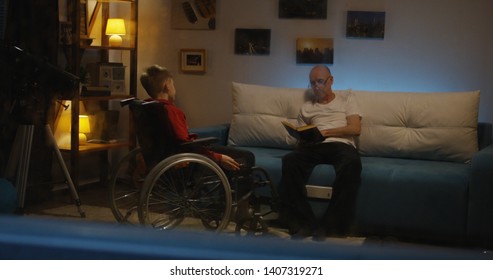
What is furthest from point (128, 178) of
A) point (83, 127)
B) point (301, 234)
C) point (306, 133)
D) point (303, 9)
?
point (301, 234)

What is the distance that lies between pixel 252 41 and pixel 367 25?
317 millimetres

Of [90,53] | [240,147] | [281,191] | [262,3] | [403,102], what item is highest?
[262,3]

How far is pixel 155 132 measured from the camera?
149 cm

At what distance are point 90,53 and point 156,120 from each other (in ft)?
1.41

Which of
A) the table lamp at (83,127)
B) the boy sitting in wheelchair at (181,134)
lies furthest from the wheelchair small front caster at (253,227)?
the table lamp at (83,127)

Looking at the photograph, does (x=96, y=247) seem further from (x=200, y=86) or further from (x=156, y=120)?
(x=200, y=86)

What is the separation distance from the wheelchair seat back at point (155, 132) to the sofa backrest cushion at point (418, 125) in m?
0.62

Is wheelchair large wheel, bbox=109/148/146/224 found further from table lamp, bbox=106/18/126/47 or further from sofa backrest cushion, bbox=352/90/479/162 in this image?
sofa backrest cushion, bbox=352/90/479/162

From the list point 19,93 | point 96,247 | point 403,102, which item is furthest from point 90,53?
point 96,247

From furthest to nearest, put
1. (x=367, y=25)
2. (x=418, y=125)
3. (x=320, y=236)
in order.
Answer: (x=418, y=125)
(x=367, y=25)
(x=320, y=236)

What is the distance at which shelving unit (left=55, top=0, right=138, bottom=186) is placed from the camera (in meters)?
1.61

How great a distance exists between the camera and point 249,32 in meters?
1.58

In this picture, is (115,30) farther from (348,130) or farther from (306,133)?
(348,130)

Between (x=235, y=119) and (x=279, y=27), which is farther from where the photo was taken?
(x=235, y=119)
